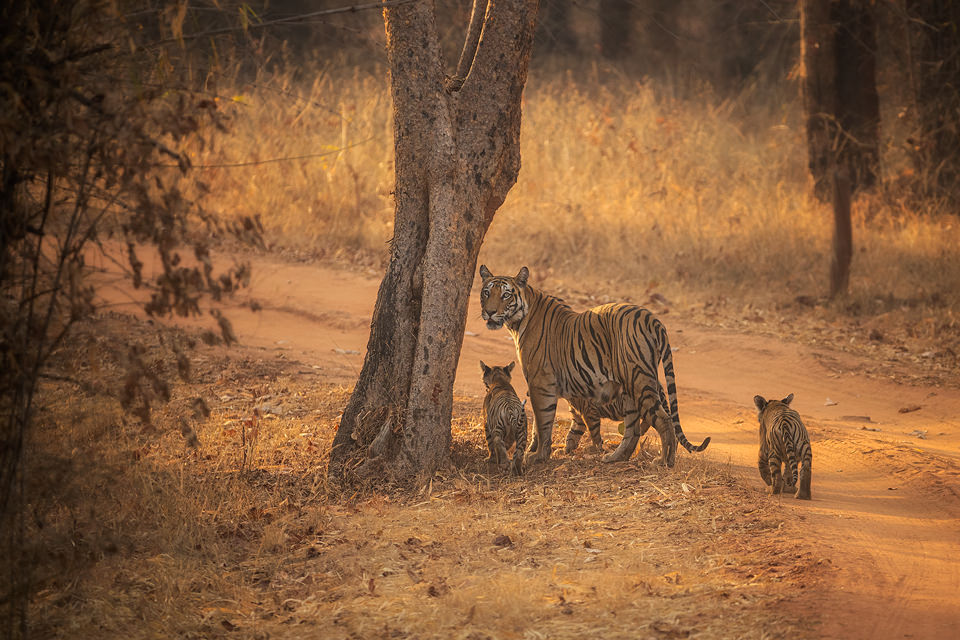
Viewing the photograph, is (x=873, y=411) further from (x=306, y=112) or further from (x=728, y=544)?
(x=306, y=112)

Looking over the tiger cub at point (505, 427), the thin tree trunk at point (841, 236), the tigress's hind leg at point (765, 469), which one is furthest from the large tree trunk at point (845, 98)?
the tiger cub at point (505, 427)

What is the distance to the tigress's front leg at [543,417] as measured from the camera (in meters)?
6.82

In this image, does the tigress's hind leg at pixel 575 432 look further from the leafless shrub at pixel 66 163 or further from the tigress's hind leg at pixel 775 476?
the leafless shrub at pixel 66 163

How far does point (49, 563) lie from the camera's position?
4520mm

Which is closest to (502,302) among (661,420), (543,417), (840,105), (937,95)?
(543,417)

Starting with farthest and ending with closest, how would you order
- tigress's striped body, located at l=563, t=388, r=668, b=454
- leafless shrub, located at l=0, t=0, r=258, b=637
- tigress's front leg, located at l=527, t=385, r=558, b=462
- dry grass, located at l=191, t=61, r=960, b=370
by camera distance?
dry grass, located at l=191, t=61, r=960, b=370 < tigress's front leg, located at l=527, t=385, r=558, b=462 < tigress's striped body, located at l=563, t=388, r=668, b=454 < leafless shrub, located at l=0, t=0, r=258, b=637

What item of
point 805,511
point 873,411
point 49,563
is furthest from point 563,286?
point 49,563

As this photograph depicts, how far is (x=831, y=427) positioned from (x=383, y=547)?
15.2 ft

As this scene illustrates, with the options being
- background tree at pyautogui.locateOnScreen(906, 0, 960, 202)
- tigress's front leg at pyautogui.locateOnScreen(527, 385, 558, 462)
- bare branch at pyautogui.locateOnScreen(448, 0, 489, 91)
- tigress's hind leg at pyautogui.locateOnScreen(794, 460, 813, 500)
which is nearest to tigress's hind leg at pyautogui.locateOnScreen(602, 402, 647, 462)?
tigress's front leg at pyautogui.locateOnScreen(527, 385, 558, 462)

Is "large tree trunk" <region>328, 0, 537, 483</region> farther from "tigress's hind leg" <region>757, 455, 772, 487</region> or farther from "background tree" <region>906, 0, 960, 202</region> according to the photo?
"background tree" <region>906, 0, 960, 202</region>

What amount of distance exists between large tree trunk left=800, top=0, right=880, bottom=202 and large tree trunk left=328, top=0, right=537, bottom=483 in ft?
27.2

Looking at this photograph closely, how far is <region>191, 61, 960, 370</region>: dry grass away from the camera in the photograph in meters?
12.0

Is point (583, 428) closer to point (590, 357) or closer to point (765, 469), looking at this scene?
point (590, 357)

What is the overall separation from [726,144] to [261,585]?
1429cm
